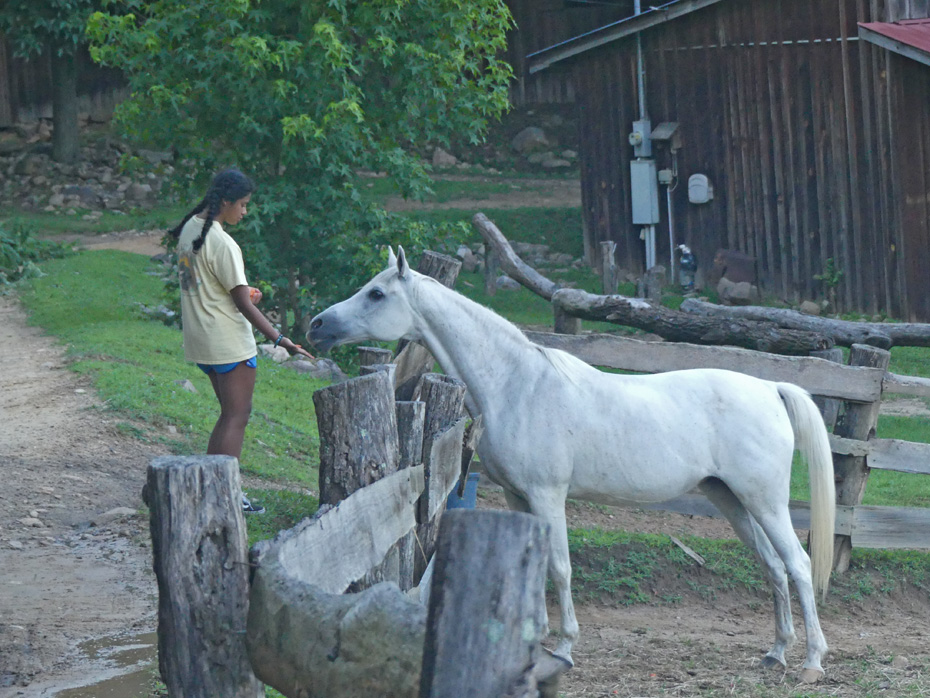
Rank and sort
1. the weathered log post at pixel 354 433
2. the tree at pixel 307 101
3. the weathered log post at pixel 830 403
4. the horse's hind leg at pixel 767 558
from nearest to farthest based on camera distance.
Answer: the weathered log post at pixel 354 433 < the horse's hind leg at pixel 767 558 < the weathered log post at pixel 830 403 < the tree at pixel 307 101

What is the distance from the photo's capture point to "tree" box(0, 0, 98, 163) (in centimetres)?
1961

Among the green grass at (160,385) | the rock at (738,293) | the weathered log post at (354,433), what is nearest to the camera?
the weathered log post at (354,433)

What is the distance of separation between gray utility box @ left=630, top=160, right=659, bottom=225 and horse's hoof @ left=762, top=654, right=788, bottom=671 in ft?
42.3

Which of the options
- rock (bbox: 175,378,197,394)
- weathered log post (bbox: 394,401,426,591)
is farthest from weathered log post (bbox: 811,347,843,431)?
rock (bbox: 175,378,197,394)

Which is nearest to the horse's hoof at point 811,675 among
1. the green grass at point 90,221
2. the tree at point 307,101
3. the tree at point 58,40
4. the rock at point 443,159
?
the tree at point 307,101

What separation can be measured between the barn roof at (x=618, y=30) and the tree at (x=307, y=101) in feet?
20.1

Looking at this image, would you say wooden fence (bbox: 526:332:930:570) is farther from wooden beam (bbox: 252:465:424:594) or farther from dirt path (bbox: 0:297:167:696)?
wooden beam (bbox: 252:465:424:594)

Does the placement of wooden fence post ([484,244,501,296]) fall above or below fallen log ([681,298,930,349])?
above

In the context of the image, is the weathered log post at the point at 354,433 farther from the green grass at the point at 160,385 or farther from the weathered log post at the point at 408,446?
the green grass at the point at 160,385

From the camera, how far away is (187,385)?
9.14 metres

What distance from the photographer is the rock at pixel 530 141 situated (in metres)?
25.3

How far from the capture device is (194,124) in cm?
1059

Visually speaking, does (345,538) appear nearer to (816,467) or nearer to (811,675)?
(811,675)

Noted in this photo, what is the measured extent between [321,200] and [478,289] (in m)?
6.79
